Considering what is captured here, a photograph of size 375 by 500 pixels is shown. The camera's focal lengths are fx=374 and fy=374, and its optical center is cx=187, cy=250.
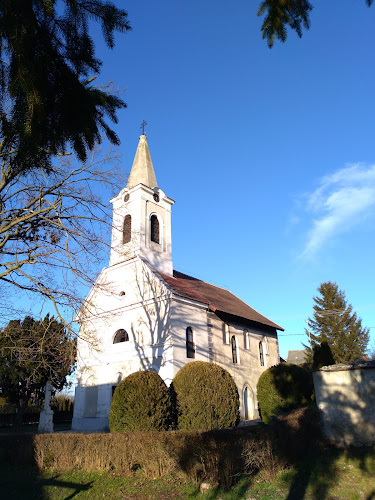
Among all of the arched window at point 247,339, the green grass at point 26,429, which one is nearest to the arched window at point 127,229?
the arched window at point 247,339

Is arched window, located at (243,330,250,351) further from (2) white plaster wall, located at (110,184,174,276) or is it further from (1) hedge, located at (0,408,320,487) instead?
(1) hedge, located at (0,408,320,487)

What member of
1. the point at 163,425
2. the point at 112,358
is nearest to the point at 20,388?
the point at 112,358

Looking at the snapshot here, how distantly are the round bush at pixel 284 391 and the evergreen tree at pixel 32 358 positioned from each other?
27.2 feet

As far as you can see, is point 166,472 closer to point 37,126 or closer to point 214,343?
point 37,126

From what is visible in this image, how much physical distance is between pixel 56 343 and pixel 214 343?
42.6 feet

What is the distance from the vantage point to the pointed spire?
2688 centimetres

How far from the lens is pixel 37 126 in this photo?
4.45 meters

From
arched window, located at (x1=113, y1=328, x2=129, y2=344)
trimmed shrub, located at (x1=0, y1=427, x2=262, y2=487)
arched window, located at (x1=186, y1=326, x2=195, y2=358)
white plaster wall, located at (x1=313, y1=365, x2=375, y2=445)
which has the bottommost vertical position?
trimmed shrub, located at (x1=0, y1=427, x2=262, y2=487)

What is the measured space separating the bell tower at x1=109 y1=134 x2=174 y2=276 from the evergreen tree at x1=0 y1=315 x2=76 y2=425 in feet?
23.5

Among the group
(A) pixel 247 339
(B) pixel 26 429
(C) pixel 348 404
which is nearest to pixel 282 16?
(C) pixel 348 404

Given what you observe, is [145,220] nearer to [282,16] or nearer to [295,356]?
[282,16]

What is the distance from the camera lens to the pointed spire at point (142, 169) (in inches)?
1058

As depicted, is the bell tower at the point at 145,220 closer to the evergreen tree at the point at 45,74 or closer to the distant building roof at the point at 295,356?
the evergreen tree at the point at 45,74

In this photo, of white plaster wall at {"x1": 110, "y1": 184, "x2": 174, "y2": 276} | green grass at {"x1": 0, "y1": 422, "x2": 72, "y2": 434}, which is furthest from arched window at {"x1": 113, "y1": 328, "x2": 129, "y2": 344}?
green grass at {"x1": 0, "y1": 422, "x2": 72, "y2": 434}
